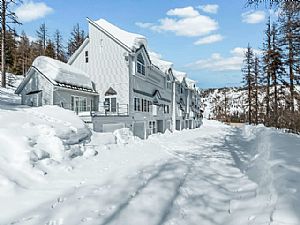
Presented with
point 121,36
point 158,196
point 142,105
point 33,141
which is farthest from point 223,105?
point 158,196

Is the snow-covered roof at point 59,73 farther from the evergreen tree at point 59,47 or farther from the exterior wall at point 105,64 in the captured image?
the evergreen tree at point 59,47

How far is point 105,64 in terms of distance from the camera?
2180 cm

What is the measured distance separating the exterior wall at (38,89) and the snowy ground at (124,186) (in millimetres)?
8214

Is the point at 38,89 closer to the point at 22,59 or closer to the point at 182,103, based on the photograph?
the point at 182,103

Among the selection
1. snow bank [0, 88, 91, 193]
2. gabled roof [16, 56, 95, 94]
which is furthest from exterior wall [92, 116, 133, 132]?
snow bank [0, 88, 91, 193]

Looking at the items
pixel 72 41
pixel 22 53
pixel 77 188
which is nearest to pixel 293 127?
pixel 77 188

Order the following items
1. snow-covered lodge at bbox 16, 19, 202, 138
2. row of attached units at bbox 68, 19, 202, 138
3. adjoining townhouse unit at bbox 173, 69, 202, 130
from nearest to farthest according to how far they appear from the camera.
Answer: snow-covered lodge at bbox 16, 19, 202, 138 < row of attached units at bbox 68, 19, 202, 138 < adjoining townhouse unit at bbox 173, 69, 202, 130

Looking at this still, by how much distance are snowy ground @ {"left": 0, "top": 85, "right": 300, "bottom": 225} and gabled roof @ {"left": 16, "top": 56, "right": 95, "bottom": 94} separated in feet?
28.1

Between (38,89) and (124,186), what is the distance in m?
15.3

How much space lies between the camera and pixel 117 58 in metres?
21.0

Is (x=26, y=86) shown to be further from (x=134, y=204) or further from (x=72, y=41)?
(x=72, y=41)

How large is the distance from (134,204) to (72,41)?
48.5 m

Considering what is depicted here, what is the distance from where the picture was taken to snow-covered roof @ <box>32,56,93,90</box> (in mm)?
18828

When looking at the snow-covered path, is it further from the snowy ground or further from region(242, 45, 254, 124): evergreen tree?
region(242, 45, 254, 124): evergreen tree
